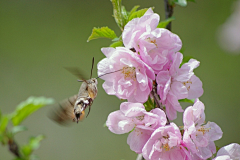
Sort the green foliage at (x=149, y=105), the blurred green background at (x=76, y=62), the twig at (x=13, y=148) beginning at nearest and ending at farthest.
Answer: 1. the twig at (x=13, y=148)
2. the green foliage at (x=149, y=105)
3. the blurred green background at (x=76, y=62)

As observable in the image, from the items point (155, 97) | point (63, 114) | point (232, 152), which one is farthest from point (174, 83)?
point (63, 114)

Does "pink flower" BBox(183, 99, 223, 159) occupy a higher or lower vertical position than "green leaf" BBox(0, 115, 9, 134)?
lower

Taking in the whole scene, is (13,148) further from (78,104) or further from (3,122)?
(78,104)

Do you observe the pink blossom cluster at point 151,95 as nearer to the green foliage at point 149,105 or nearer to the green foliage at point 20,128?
the green foliage at point 149,105

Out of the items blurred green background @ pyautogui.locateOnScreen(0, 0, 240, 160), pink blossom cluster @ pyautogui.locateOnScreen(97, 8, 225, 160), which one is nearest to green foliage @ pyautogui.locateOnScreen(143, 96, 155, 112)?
pink blossom cluster @ pyautogui.locateOnScreen(97, 8, 225, 160)

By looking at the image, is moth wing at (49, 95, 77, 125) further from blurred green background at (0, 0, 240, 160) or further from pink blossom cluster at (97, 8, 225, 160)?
blurred green background at (0, 0, 240, 160)

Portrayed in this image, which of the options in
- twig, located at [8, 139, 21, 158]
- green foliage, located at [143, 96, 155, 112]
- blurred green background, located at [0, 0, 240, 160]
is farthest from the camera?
blurred green background, located at [0, 0, 240, 160]

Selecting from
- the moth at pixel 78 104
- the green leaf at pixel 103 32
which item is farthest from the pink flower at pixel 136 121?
the green leaf at pixel 103 32
